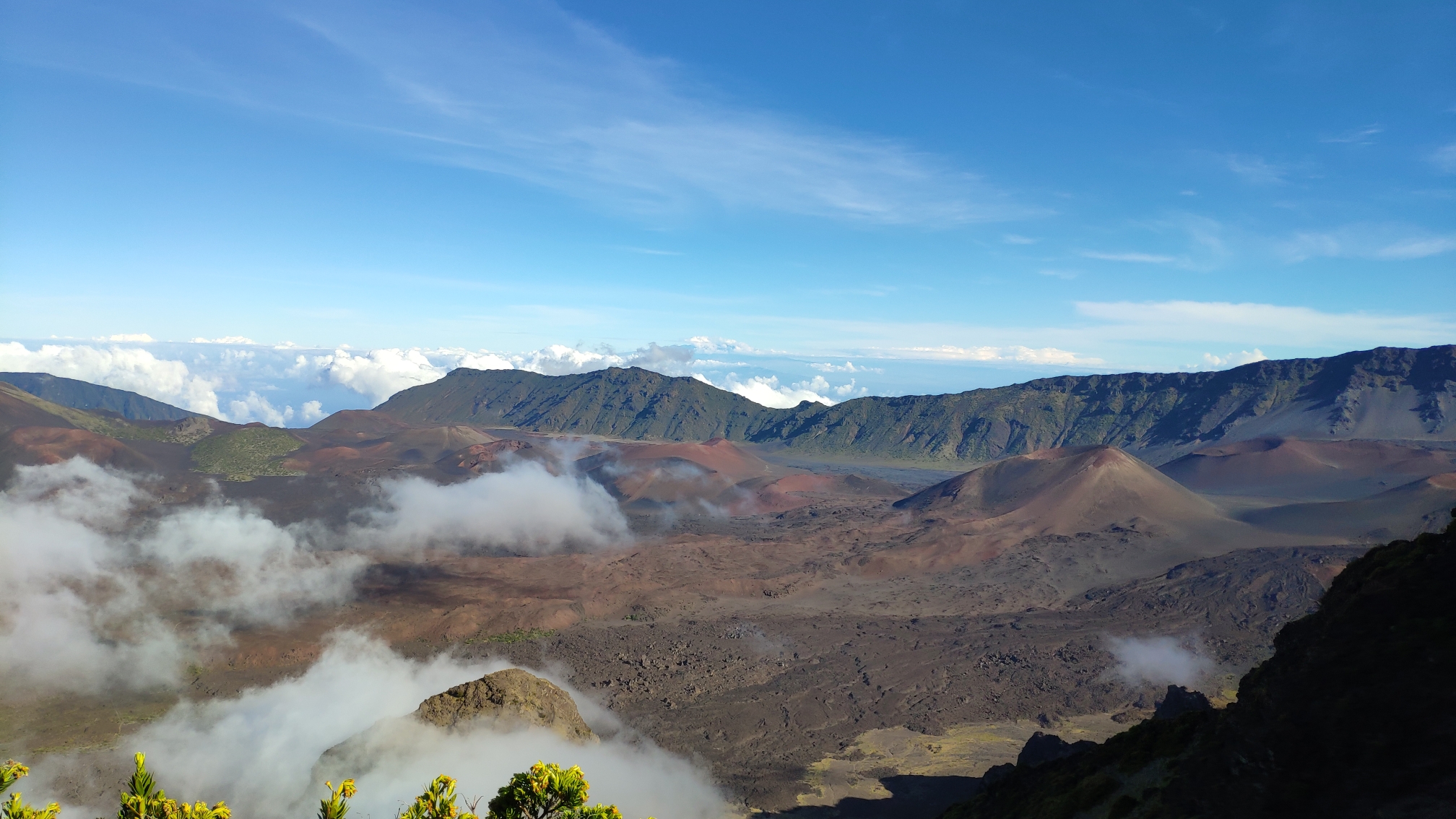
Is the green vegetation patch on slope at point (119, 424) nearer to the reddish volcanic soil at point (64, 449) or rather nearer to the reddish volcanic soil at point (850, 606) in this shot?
the reddish volcanic soil at point (64, 449)

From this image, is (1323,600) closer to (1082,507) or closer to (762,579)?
(762,579)

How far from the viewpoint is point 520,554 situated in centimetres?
9938

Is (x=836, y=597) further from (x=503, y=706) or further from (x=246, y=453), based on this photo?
(x=246, y=453)

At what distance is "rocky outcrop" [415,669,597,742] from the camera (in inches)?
1476

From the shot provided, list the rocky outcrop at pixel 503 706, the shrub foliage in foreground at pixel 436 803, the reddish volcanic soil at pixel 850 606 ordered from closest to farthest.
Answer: the shrub foliage in foreground at pixel 436 803 → the rocky outcrop at pixel 503 706 → the reddish volcanic soil at pixel 850 606

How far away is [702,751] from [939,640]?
29.5m

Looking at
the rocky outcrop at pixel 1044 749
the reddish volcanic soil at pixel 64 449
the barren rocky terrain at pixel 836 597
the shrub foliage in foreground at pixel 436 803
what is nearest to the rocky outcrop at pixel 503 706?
the barren rocky terrain at pixel 836 597

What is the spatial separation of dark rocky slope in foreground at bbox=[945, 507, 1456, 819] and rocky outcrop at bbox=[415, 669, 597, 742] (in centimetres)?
2674

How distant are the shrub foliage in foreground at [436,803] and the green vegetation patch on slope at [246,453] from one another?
149 metres

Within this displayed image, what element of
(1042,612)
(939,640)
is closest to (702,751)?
(939,640)

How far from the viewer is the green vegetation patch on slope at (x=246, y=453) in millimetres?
145625

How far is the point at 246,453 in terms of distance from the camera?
513 ft

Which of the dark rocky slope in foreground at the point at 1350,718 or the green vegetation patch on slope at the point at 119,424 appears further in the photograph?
the green vegetation patch on slope at the point at 119,424

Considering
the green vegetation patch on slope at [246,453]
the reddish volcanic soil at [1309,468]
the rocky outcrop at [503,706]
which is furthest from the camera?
the green vegetation patch on slope at [246,453]
